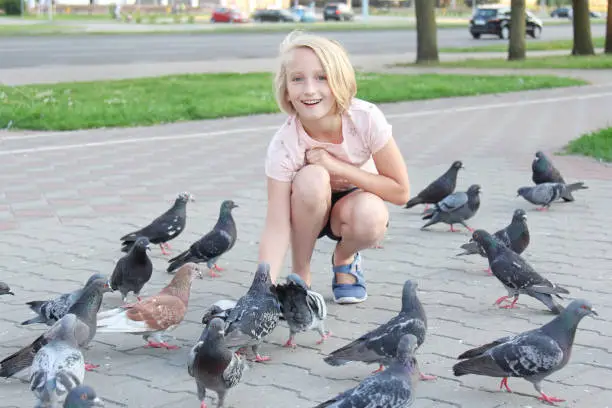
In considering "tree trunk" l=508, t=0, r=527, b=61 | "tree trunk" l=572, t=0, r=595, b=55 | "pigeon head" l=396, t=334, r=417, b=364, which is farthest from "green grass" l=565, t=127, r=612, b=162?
"tree trunk" l=572, t=0, r=595, b=55

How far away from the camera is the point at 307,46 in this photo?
528cm

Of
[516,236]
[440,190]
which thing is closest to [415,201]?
[440,190]

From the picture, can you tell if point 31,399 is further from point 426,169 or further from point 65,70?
point 65,70

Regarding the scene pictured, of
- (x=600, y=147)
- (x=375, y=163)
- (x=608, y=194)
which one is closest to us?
(x=375, y=163)

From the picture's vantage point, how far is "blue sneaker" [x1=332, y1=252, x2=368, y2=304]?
5.88 meters

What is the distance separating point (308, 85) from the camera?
5.30 m

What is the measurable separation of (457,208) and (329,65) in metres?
2.84

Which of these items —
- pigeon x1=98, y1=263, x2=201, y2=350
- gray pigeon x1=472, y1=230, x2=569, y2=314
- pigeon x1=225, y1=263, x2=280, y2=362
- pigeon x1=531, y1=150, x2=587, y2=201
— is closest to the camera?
pigeon x1=225, y1=263, x2=280, y2=362

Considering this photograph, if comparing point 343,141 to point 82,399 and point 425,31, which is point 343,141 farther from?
point 425,31

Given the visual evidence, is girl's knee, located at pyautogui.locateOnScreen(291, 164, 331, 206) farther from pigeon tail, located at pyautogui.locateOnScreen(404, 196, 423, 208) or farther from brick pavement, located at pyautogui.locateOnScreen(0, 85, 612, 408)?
pigeon tail, located at pyautogui.locateOnScreen(404, 196, 423, 208)

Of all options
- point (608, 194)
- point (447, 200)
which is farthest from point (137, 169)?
point (608, 194)

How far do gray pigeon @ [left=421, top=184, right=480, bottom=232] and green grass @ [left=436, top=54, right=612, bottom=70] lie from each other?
18273 mm

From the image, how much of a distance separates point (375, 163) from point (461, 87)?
13.9 meters

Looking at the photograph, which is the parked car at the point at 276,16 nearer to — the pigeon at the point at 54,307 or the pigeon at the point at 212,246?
the pigeon at the point at 212,246
